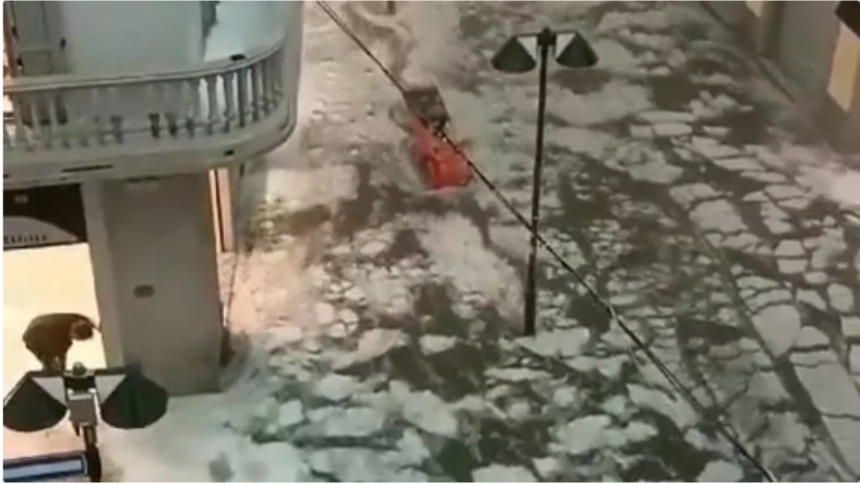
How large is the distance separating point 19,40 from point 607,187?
6446 mm

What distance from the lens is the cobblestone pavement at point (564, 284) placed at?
10.6 metres

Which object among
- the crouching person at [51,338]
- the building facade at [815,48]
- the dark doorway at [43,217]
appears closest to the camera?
the crouching person at [51,338]

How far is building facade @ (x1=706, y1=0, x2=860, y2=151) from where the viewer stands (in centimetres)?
1515

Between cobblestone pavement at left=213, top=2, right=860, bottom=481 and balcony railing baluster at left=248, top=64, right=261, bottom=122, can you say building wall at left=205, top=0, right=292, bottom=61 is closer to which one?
balcony railing baluster at left=248, top=64, right=261, bottom=122

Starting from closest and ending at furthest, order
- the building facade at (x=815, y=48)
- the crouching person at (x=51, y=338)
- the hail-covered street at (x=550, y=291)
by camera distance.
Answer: the crouching person at (x=51, y=338) → the hail-covered street at (x=550, y=291) → the building facade at (x=815, y=48)

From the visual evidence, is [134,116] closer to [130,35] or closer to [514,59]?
[130,35]

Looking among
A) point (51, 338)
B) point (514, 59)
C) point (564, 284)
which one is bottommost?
point (564, 284)

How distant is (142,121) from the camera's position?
8930mm

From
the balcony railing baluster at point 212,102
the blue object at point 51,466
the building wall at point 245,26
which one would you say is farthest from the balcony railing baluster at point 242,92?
the blue object at point 51,466

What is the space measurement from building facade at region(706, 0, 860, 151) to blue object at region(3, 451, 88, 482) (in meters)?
9.05

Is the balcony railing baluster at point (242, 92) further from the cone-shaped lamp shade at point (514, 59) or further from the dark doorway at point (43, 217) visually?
the cone-shaped lamp shade at point (514, 59)

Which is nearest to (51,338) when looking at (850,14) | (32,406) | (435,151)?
(32,406)

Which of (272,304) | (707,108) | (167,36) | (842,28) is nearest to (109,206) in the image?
(167,36)

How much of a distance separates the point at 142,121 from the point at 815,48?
9.56 meters
